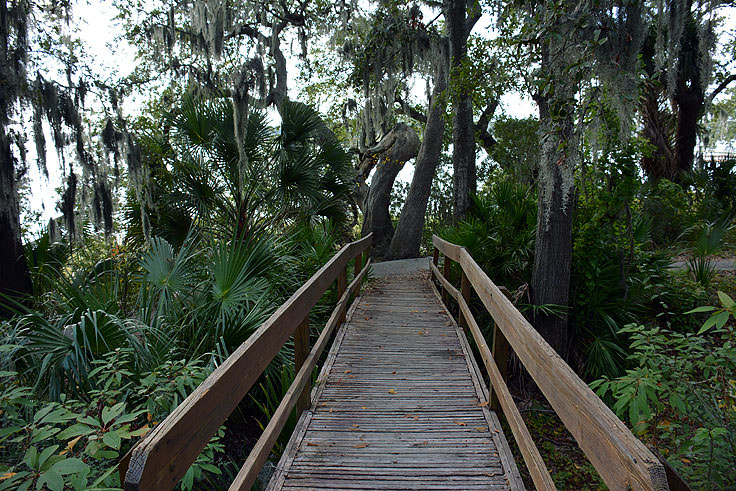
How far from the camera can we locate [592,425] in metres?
1.42

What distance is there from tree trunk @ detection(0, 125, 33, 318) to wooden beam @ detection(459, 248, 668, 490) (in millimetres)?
6894

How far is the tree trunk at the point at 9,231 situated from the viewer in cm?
623

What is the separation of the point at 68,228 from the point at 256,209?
122 inches

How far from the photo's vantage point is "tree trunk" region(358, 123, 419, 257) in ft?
42.7

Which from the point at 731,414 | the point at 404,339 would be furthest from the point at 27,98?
the point at 731,414

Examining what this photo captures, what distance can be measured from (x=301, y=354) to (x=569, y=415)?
2.02 meters

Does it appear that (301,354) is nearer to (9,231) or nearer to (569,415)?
(569,415)

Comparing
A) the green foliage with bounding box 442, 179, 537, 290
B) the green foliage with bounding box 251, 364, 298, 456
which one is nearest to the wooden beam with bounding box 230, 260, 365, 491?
the green foliage with bounding box 251, 364, 298, 456

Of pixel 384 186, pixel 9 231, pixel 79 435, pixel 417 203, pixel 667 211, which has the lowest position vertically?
pixel 79 435

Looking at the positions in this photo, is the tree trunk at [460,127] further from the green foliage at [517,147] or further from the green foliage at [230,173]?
the green foliage at [517,147]

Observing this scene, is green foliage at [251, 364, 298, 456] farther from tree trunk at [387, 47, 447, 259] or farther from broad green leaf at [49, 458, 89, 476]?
tree trunk at [387, 47, 447, 259]

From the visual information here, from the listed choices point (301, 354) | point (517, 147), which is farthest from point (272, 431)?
point (517, 147)

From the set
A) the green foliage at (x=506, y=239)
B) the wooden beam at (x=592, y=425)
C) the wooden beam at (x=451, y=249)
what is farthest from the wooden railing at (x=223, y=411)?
the green foliage at (x=506, y=239)

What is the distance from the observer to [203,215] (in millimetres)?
7711
